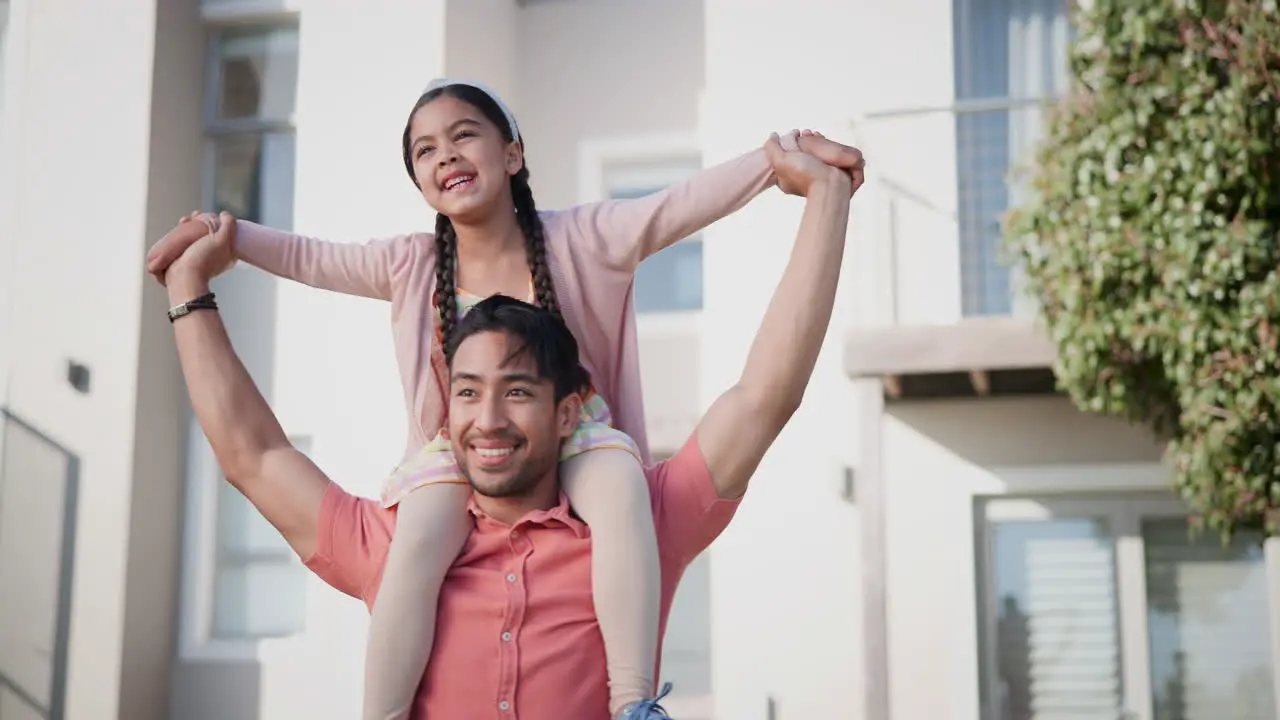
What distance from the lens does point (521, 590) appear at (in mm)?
1897

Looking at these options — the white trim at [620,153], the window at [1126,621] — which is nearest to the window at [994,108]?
the window at [1126,621]

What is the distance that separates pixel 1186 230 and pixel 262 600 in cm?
583

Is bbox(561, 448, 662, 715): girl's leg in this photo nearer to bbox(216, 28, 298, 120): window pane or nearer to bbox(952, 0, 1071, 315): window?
bbox(952, 0, 1071, 315): window

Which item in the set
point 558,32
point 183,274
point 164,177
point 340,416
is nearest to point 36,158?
point 164,177

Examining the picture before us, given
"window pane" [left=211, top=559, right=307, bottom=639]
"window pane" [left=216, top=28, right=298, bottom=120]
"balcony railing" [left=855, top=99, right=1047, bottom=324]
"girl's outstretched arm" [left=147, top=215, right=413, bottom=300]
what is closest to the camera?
"girl's outstretched arm" [left=147, top=215, right=413, bottom=300]

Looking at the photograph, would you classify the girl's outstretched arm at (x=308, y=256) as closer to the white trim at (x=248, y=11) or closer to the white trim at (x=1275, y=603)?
the white trim at (x=1275, y=603)

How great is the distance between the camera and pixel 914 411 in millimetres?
8625

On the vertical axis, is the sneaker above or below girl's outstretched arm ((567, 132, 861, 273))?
below

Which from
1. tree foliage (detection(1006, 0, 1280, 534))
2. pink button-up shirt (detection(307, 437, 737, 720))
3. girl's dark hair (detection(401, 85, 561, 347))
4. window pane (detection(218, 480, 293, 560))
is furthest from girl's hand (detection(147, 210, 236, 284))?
window pane (detection(218, 480, 293, 560))

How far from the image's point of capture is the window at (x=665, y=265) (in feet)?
33.2

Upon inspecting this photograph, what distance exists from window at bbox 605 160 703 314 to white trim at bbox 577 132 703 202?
0.19 feet

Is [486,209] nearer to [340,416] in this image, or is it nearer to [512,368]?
[512,368]

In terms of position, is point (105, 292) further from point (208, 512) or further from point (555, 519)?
point (555, 519)

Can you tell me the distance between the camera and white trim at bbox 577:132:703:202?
10.1 metres
